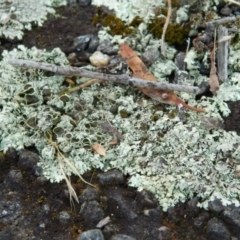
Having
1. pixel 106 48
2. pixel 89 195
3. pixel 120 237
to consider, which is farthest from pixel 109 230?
pixel 106 48

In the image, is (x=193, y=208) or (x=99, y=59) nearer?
(x=193, y=208)

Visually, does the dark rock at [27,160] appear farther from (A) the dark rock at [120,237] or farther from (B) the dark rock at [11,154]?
(A) the dark rock at [120,237]

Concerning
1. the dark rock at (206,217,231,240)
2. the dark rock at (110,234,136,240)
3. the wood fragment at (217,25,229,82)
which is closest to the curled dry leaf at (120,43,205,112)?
the wood fragment at (217,25,229,82)

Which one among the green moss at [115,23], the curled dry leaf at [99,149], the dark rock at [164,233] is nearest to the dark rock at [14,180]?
the curled dry leaf at [99,149]

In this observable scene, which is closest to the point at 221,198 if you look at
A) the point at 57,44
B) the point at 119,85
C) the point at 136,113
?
the point at 136,113

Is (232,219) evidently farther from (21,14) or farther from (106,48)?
(21,14)

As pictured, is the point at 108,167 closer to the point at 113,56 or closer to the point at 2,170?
the point at 2,170
